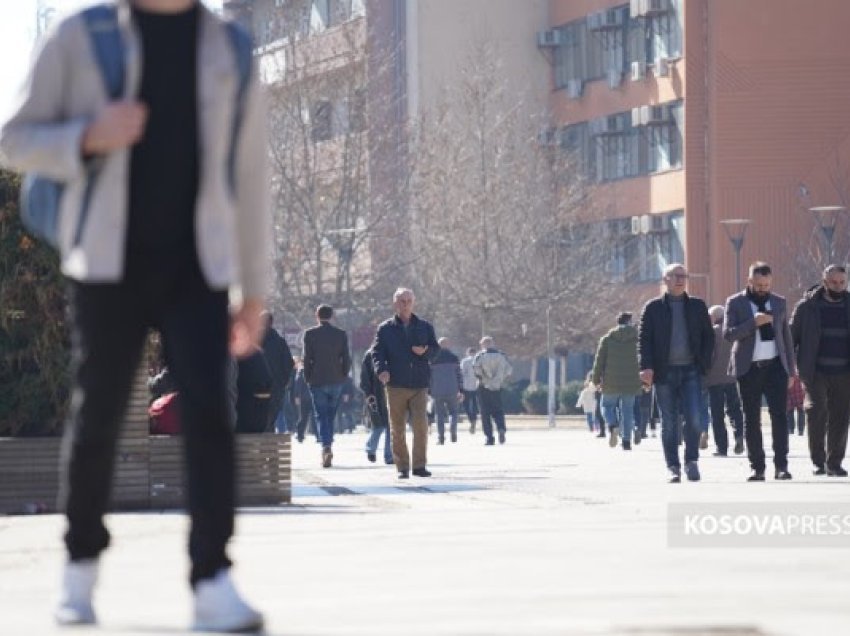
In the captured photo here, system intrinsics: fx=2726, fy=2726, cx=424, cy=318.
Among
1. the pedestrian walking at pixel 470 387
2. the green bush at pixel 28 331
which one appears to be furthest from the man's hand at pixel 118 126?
the pedestrian walking at pixel 470 387

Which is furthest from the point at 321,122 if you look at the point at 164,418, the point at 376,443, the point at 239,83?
the point at 239,83

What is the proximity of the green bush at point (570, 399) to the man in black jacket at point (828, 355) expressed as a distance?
5018 cm

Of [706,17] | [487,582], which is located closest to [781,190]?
[706,17]

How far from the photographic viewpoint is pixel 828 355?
70.6 feet

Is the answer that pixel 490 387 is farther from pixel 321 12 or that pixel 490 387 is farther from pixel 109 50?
pixel 321 12

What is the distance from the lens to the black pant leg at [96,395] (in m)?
7.22

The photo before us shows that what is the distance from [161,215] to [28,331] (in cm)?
973

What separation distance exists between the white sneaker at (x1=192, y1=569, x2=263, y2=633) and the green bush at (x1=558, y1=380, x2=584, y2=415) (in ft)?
213

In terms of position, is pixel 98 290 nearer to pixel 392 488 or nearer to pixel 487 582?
pixel 487 582

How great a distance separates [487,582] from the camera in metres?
9.23

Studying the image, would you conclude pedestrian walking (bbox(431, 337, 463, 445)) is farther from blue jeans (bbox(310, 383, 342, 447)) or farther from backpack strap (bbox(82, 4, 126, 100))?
backpack strap (bbox(82, 4, 126, 100))

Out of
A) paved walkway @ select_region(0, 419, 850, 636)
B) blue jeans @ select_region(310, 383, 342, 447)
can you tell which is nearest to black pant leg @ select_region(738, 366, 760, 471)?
paved walkway @ select_region(0, 419, 850, 636)

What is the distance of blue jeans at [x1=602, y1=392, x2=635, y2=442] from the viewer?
33.8m

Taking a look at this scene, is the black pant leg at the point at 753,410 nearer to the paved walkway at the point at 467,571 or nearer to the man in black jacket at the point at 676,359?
the man in black jacket at the point at 676,359
